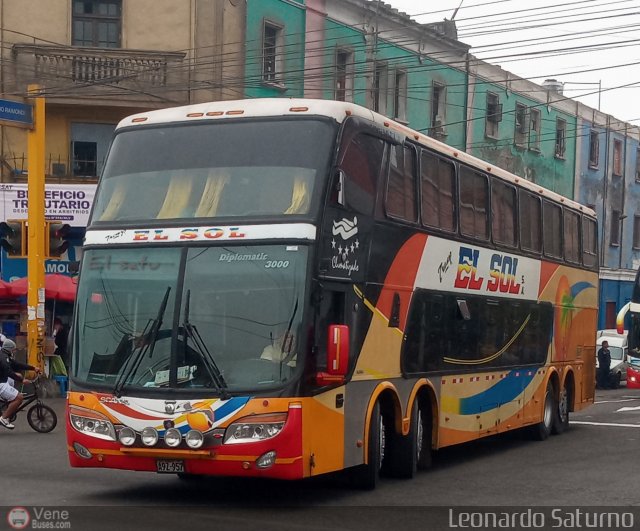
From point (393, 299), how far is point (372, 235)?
3.41 feet

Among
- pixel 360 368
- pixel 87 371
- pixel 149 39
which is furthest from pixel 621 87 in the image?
pixel 87 371

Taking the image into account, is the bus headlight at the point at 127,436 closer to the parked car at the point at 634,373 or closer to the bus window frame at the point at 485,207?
the bus window frame at the point at 485,207

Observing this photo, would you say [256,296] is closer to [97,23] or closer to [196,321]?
[196,321]

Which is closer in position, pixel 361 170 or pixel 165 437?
pixel 165 437

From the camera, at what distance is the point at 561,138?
48094 mm

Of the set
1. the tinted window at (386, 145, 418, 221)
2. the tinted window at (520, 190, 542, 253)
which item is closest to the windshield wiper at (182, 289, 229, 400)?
the tinted window at (386, 145, 418, 221)

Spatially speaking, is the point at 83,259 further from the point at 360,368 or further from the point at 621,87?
the point at 621,87

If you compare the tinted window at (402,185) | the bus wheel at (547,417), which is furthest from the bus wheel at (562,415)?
the tinted window at (402,185)

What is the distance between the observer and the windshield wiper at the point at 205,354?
449 inches

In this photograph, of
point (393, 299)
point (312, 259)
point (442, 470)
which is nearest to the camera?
point (312, 259)

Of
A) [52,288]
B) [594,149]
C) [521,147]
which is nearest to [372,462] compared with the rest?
[52,288]

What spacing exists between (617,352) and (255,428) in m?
32.2

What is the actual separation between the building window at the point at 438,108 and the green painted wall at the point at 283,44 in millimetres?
6972

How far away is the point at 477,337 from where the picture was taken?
55.6 feet
